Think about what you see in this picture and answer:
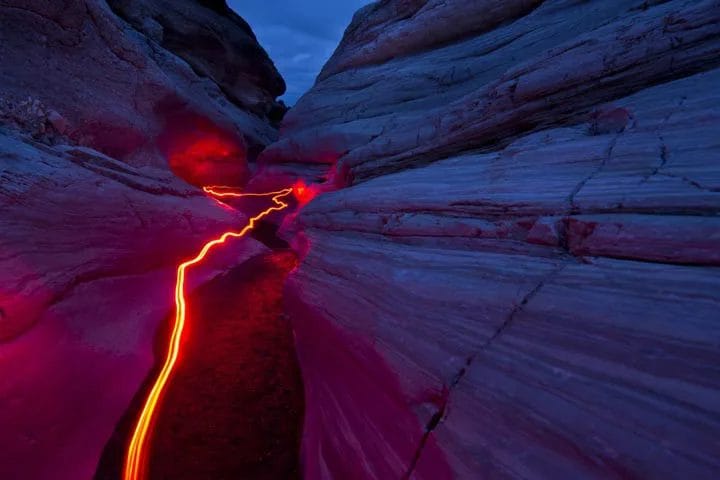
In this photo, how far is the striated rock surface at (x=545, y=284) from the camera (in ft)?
6.09

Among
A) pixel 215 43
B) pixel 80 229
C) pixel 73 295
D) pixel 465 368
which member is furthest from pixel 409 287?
pixel 215 43

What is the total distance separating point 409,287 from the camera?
3.47 meters

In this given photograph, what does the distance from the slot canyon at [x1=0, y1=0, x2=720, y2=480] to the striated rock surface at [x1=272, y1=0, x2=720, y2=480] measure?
0.02 metres

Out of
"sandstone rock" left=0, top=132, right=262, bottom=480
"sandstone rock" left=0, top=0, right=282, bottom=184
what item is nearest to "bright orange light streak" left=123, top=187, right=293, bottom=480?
"sandstone rock" left=0, top=132, right=262, bottom=480

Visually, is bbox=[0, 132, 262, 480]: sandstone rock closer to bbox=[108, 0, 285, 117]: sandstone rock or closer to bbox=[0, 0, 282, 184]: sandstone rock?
bbox=[0, 0, 282, 184]: sandstone rock

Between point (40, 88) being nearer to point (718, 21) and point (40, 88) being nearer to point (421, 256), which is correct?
point (421, 256)

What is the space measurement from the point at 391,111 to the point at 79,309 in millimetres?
8123

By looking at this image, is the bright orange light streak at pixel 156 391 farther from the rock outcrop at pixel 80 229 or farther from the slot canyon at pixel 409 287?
the rock outcrop at pixel 80 229

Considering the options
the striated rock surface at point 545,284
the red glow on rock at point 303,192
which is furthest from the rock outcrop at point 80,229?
the red glow on rock at point 303,192

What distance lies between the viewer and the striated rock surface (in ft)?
6.09

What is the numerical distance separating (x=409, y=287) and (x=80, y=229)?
14.8 ft

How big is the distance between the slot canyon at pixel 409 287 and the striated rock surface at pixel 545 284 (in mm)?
16

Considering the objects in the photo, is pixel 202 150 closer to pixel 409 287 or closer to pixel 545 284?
pixel 409 287

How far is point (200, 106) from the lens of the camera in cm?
1134
